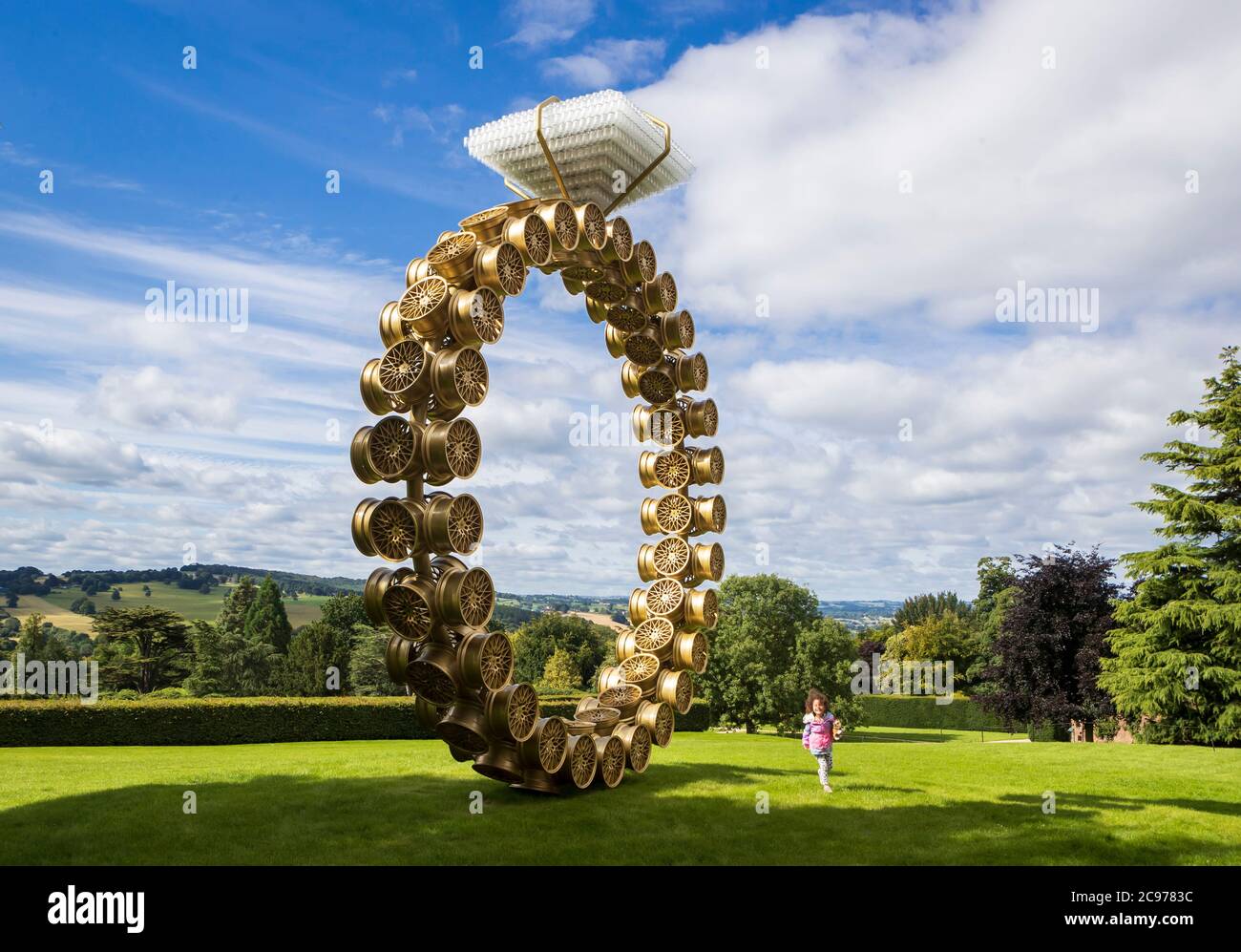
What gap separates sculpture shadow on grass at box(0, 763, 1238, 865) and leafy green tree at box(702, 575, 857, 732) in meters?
20.4

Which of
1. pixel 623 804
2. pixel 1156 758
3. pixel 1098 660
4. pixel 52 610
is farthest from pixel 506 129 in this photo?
pixel 52 610

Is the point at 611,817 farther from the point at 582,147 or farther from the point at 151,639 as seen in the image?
the point at 151,639

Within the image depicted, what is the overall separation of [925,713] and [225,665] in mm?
36603

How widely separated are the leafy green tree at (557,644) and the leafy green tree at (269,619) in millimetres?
13870

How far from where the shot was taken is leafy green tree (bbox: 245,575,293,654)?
51.0 metres

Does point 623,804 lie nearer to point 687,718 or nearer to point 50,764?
point 50,764

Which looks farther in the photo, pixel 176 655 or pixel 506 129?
pixel 176 655

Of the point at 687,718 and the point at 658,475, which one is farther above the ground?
Result: the point at 658,475

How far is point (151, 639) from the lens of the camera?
42.1 m

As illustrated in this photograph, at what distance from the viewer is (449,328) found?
29.9 ft

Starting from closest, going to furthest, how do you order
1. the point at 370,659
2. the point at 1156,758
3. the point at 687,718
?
the point at 1156,758, the point at 687,718, the point at 370,659

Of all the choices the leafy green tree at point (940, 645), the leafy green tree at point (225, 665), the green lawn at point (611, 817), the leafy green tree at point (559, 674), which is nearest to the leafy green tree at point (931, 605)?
the leafy green tree at point (940, 645)

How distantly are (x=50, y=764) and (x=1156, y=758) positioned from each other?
68.8 ft

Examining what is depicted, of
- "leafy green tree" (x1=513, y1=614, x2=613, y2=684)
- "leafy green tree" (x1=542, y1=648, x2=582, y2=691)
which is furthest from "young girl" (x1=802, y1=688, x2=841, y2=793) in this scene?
"leafy green tree" (x1=513, y1=614, x2=613, y2=684)
